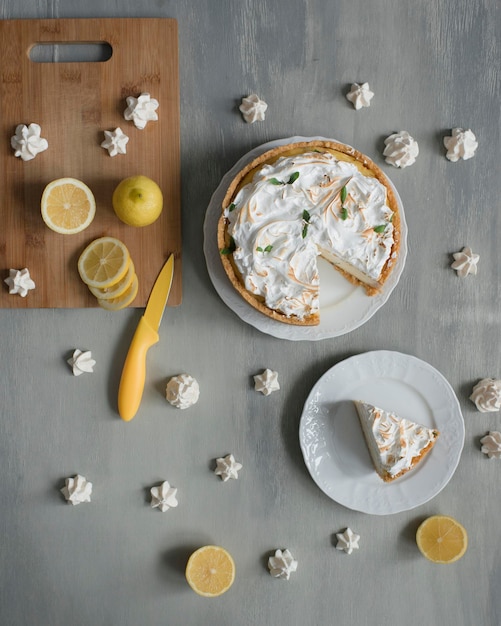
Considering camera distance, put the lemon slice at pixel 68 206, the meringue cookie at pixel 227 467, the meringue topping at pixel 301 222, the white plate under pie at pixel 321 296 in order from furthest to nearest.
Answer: the meringue cookie at pixel 227 467
the white plate under pie at pixel 321 296
the lemon slice at pixel 68 206
the meringue topping at pixel 301 222

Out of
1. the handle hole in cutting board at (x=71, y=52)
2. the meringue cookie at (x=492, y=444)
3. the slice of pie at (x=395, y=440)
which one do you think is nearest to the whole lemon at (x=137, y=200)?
the handle hole in cutting board at (x=71, y=52)

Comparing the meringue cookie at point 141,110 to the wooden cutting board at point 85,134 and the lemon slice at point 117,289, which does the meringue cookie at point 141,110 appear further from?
the lemon slice at point 117,289

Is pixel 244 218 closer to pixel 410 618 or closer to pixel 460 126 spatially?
pixel 460 126

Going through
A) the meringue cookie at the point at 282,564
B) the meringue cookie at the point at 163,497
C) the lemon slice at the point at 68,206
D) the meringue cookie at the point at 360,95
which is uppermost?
the meringue cookie at the point at 360,95

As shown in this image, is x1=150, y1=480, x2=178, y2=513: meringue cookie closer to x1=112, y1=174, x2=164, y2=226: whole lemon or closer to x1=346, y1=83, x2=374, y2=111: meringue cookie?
x1=112, y1=174, x2=164, y2=226: whole lemon

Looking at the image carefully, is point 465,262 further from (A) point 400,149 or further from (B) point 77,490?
(B) point 77,490

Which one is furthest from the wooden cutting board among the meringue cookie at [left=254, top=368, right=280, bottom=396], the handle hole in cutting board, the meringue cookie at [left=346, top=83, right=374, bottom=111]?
the meringue cookie at [left=346, top=83, right=374, bottom=111]
